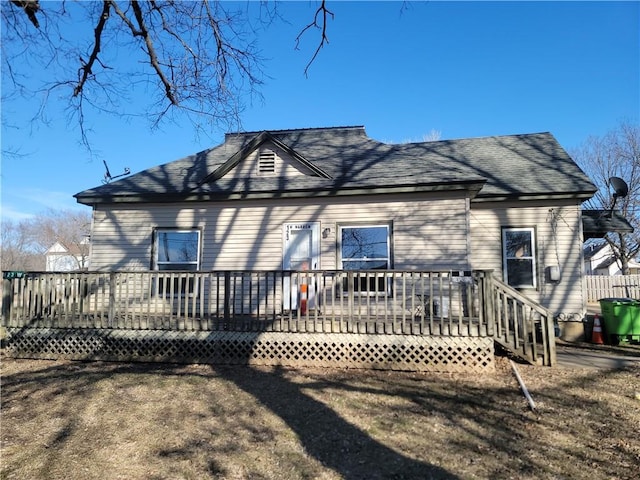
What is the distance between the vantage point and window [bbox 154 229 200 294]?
32.6 feet

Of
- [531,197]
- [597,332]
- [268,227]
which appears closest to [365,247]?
[268,227]

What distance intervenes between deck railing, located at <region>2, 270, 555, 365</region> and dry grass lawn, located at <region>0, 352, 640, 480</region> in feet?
2.43

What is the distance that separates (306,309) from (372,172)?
4325 mm

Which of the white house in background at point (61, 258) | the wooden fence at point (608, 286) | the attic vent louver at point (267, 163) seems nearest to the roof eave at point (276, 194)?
the attic vent louver at point (267, 163)

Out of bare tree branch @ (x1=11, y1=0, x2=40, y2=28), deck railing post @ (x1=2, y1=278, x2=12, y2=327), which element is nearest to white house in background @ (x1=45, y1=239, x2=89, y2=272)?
deck railing post @ (x1=2, y1=278, x2=12, y2=327)

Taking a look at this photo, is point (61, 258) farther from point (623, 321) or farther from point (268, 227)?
point (623, 321)

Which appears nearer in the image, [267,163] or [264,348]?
[264,348]

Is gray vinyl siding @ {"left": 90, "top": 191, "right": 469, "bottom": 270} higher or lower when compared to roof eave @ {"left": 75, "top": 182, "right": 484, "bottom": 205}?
lower

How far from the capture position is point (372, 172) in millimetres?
9898

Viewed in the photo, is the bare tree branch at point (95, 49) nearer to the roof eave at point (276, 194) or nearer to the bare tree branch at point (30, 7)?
the bare tree branch at point (30, 7)

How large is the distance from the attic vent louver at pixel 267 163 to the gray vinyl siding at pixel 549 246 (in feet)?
17.2

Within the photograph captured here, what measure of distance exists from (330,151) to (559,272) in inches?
267

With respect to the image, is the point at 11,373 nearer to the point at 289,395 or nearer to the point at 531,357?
the point at 289,395

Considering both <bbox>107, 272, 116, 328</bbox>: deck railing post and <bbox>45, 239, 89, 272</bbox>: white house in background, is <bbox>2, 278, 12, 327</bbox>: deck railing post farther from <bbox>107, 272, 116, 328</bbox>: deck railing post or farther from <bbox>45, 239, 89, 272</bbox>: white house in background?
A: <bbox>45, 239, 89, 272</bbox>: white house in background
